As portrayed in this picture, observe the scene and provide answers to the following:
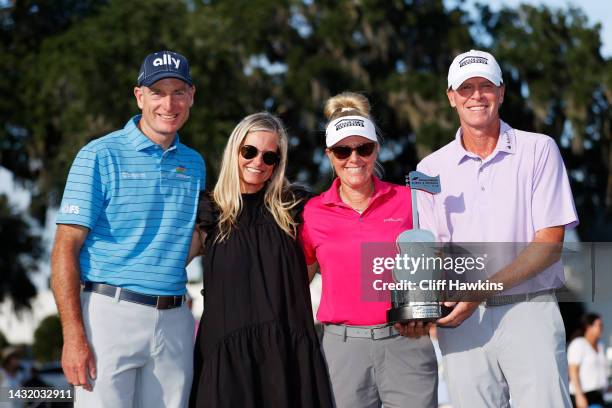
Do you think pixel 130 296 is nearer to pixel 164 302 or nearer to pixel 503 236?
pixel 164 302

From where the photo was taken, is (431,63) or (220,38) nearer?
(220,38)

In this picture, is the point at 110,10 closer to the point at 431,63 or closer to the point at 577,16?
the point at 431,63

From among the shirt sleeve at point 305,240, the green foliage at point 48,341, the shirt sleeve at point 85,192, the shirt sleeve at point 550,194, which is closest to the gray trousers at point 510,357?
the shirt sleeve at point 550,194

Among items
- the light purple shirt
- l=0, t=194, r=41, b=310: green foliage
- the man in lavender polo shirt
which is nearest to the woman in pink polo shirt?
the man in lavender polo shirt

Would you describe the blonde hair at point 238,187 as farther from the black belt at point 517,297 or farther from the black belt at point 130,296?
the black belt at point 517,297

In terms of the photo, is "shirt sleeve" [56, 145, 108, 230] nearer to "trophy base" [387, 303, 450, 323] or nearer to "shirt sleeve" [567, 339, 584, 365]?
"trophy base" [387, 303, 450, 323]

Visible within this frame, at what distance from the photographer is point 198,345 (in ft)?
15.9

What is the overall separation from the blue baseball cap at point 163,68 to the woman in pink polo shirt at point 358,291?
83 centimetres

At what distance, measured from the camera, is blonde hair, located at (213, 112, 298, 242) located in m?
4.88

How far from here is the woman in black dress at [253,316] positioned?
4.69 m

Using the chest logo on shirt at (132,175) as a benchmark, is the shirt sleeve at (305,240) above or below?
below

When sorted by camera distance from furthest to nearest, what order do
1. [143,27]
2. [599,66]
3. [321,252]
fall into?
1. [599,66]
2. [143,27]
3. [321,252]

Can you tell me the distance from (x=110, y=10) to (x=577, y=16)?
1110 centimetres

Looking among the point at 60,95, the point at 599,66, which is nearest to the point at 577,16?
the point at 599,66
